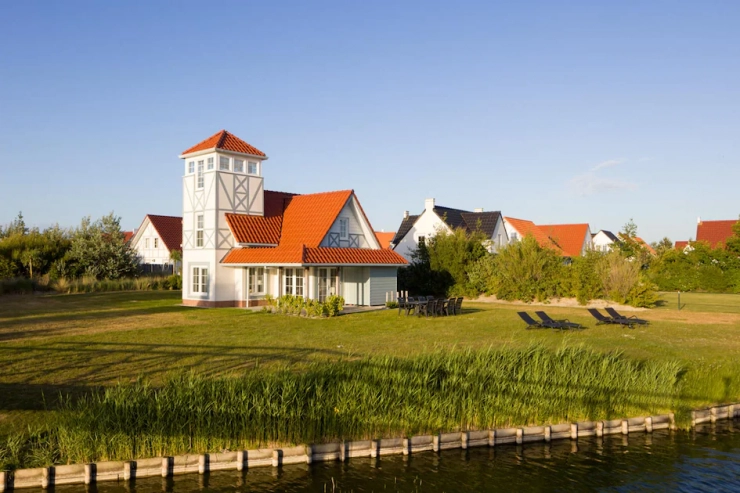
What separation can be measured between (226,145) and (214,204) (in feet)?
10.4

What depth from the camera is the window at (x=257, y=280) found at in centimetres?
2964

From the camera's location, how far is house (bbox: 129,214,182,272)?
5384 cm

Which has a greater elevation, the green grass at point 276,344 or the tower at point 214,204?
the tower at point 214,204

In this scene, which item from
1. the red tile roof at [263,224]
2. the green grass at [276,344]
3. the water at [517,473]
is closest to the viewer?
the water at [517,473]

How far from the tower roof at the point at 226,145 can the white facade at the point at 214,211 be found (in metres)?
0.26

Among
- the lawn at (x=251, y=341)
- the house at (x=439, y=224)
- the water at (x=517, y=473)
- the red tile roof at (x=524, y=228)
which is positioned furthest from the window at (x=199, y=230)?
the red tile roof at (x=524, y=228)

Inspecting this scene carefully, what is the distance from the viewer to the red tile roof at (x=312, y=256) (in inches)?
1031

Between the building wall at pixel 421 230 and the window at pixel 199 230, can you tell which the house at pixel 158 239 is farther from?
the window at pixel 199 230

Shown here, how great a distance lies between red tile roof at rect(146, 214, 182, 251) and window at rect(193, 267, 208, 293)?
24714 mm

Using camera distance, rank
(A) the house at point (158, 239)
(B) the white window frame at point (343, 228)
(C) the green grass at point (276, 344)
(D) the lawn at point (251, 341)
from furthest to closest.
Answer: (A) the house at point (158, 239) → (B) the white window frame at point (343, 228) → (D) the lawn at point (251, 341) → (C) the green grass at point (276, 344)

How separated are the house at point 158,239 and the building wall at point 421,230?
20.6 metres

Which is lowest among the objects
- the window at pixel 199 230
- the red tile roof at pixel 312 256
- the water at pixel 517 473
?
the water at pixel 517 473

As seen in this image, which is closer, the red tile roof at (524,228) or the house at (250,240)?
the house at (250,240)

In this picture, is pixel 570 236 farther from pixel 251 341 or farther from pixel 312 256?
pixel 251 341
